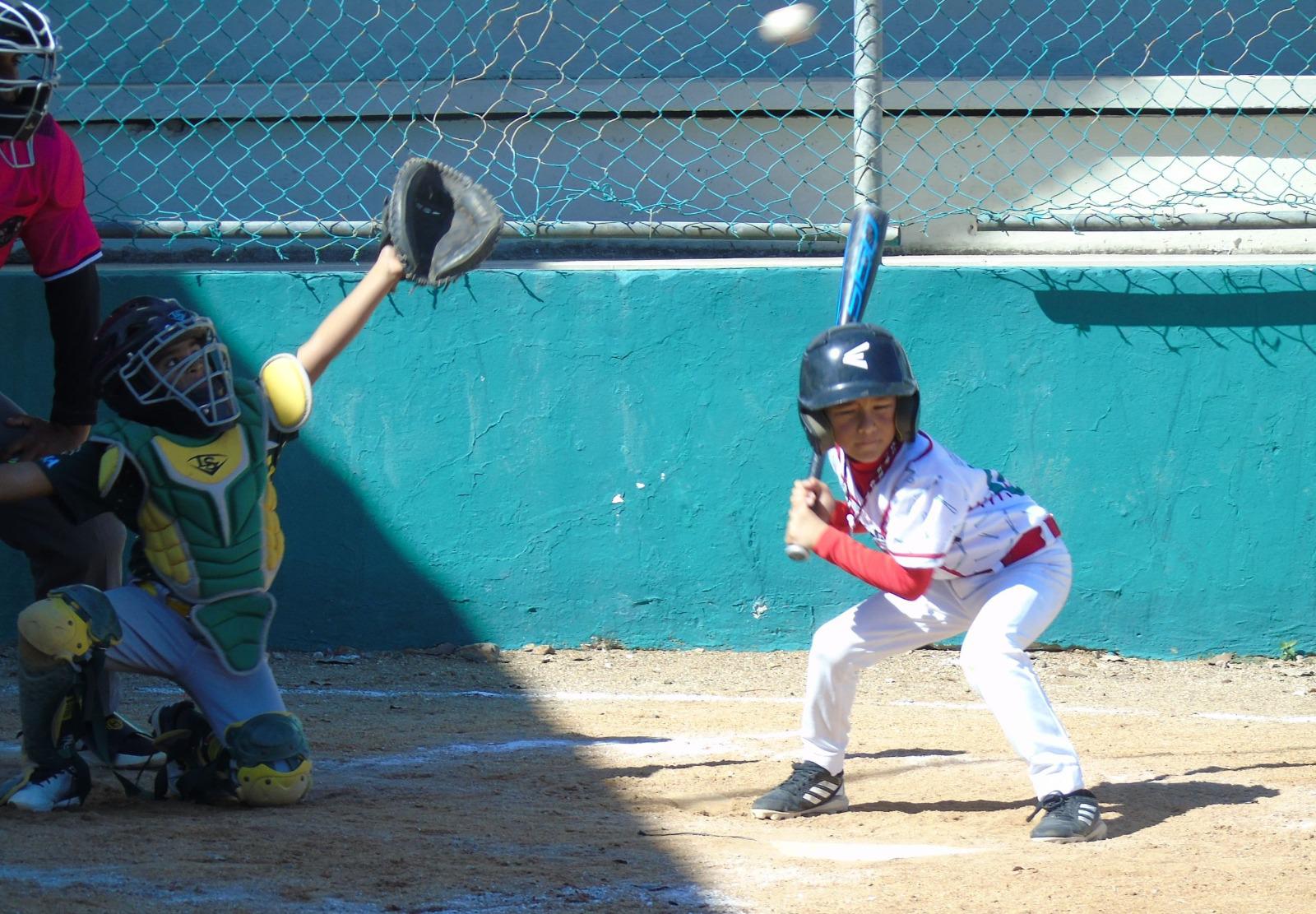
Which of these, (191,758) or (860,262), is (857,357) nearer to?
(860,262)

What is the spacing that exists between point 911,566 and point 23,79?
7.54 ft

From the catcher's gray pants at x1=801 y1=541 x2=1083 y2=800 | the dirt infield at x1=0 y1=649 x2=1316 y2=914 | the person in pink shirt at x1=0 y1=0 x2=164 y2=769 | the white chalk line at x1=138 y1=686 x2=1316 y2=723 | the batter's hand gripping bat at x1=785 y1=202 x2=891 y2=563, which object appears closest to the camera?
the dirt infield at x1=0 y1=649 x2=1316 y2=914

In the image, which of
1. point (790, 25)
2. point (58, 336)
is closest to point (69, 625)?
point (58, 336)

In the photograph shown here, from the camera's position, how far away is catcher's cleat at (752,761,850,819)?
11.4 ft

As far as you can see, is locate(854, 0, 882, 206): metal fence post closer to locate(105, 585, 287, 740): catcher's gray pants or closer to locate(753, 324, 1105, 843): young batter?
locate(753, 324, 1105, 843): young batter

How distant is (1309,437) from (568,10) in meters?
3.42

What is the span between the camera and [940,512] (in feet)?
10.6

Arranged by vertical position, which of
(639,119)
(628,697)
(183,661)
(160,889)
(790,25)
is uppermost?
(790,25)

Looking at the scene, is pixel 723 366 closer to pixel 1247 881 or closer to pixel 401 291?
pixel 401 291

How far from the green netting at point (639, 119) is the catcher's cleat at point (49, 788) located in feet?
9.11

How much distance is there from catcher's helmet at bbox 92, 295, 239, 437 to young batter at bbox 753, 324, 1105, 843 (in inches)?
52.6

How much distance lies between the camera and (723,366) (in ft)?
17.4

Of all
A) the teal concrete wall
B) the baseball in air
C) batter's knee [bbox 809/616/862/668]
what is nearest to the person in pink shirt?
the teal concrete wall

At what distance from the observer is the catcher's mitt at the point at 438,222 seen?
358cm
